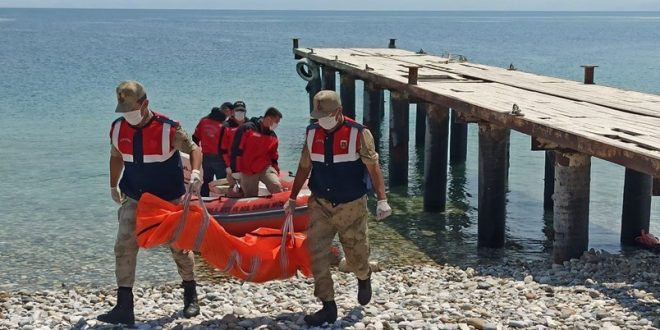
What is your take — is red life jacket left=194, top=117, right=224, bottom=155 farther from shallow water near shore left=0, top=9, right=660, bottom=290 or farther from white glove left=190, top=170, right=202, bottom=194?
white glove left=190, top=170, right=202, bottom=194

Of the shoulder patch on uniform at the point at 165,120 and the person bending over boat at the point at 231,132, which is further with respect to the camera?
the person bending over boat at the point at 231,132

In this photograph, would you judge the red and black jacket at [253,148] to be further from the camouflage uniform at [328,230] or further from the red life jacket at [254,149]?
the camouflage uniform at [328,230]

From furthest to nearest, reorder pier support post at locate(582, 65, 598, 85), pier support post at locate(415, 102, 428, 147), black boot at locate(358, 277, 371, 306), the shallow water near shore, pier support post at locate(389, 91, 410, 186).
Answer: pier support post at locate(415, 102, 428, 147) → pier support post at locate(389, 91, 410, 186) → pier support post at locate(582, 65, 598, 85) → the shallow water near shore → black boot at locate(358, 277, 371, 306)

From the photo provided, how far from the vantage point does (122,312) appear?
732 centimetres

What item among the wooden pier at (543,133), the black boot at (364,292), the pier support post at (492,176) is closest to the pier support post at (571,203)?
the wooden pier at (543,133)

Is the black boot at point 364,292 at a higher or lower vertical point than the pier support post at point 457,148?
higher

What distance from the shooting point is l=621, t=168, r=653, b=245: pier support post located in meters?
12.4

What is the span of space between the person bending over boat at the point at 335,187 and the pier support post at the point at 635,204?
6357mm

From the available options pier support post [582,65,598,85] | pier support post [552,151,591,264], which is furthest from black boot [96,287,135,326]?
pier support post [582,65,598,85]

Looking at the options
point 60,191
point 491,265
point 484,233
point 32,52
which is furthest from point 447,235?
point 32,52

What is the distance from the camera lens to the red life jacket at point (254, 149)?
11703 mm

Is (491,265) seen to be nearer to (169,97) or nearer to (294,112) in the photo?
(294,112)

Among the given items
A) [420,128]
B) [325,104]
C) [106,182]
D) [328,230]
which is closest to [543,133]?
[328,230]

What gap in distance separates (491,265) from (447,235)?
2299 mm
